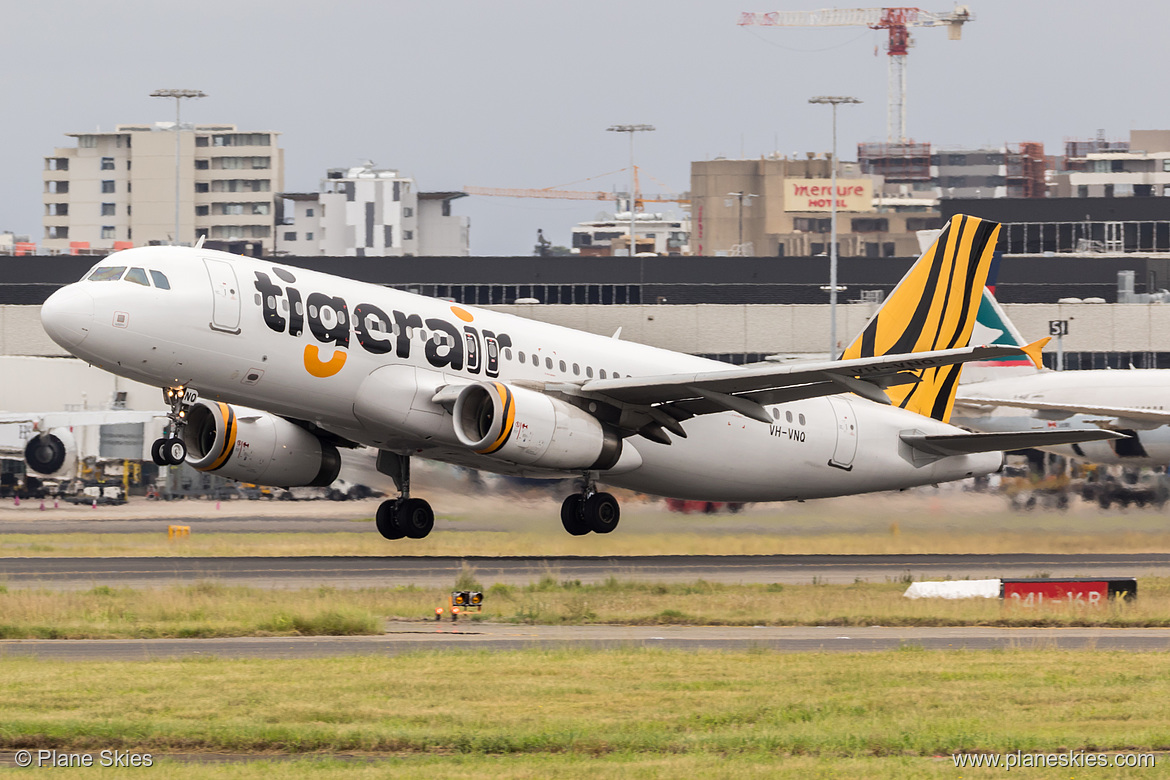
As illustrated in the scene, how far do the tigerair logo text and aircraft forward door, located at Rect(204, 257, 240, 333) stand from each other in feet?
1.91

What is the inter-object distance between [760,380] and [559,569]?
249 inches

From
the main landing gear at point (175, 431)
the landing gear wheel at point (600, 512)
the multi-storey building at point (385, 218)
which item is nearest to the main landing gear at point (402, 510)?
the landing gear wheel at point (600, 512)

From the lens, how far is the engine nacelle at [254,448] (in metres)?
36.6

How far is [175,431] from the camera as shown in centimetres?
3155

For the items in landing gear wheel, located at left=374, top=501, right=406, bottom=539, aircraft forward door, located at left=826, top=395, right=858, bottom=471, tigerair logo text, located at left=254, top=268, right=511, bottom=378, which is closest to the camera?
tigerair logo text, located at left=254, top=268, right=511, bottom=378

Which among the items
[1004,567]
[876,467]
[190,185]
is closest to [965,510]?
[876,467]

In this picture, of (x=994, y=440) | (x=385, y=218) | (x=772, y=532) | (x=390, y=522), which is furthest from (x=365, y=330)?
(x=385, y=218)

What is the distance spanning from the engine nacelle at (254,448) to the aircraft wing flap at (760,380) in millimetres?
7396

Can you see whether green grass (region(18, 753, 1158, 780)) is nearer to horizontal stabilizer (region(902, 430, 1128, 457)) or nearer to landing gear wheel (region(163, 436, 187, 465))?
landing gear wheel (region(163, 436, 187, 465))

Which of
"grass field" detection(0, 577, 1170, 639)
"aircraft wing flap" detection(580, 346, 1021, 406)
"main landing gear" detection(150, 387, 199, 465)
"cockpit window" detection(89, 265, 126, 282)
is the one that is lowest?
"grass field" detection(0, 577, 1170, 639)

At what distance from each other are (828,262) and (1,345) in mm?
51006

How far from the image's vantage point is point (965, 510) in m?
41.7

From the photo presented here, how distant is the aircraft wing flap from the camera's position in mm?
32781

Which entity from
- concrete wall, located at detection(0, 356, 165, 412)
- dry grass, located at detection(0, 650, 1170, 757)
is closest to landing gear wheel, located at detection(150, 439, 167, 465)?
dry grass, located at detection(0, 650, 1170, 757)
